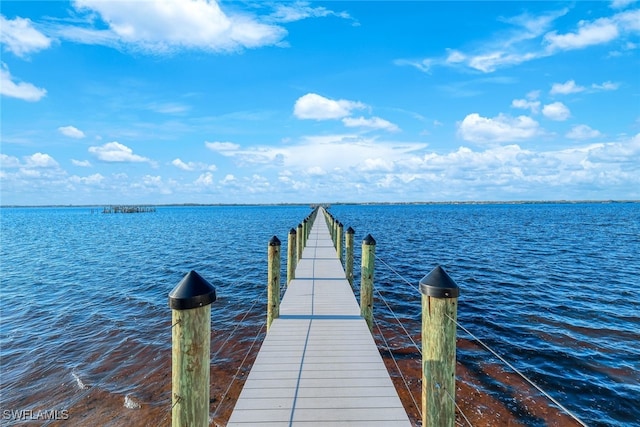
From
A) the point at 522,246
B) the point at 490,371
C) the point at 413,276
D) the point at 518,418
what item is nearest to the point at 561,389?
the point at 490,371

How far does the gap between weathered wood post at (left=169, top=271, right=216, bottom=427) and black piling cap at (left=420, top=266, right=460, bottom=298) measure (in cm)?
188

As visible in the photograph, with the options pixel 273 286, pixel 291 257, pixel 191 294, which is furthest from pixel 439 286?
pixel 291 257

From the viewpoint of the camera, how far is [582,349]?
8227mm

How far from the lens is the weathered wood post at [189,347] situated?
2678mm

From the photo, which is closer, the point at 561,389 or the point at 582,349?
the point at 561,389

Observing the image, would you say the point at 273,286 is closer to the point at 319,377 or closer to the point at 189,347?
the point at 319,377

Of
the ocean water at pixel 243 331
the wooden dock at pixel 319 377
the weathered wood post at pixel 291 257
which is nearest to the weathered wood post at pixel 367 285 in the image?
the wooden dock at pixel 319 377

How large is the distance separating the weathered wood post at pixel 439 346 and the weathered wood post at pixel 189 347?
6.27 ft

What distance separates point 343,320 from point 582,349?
635 centimetres

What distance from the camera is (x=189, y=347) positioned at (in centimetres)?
272

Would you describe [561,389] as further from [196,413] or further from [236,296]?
[236,296]

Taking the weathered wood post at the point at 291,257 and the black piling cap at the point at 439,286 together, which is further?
the weathered wood post at the point at 291,257

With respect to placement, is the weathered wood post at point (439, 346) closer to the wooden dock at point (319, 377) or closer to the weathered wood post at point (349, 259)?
the wooden dock at point (319, 377)

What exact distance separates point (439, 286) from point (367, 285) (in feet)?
13.1
